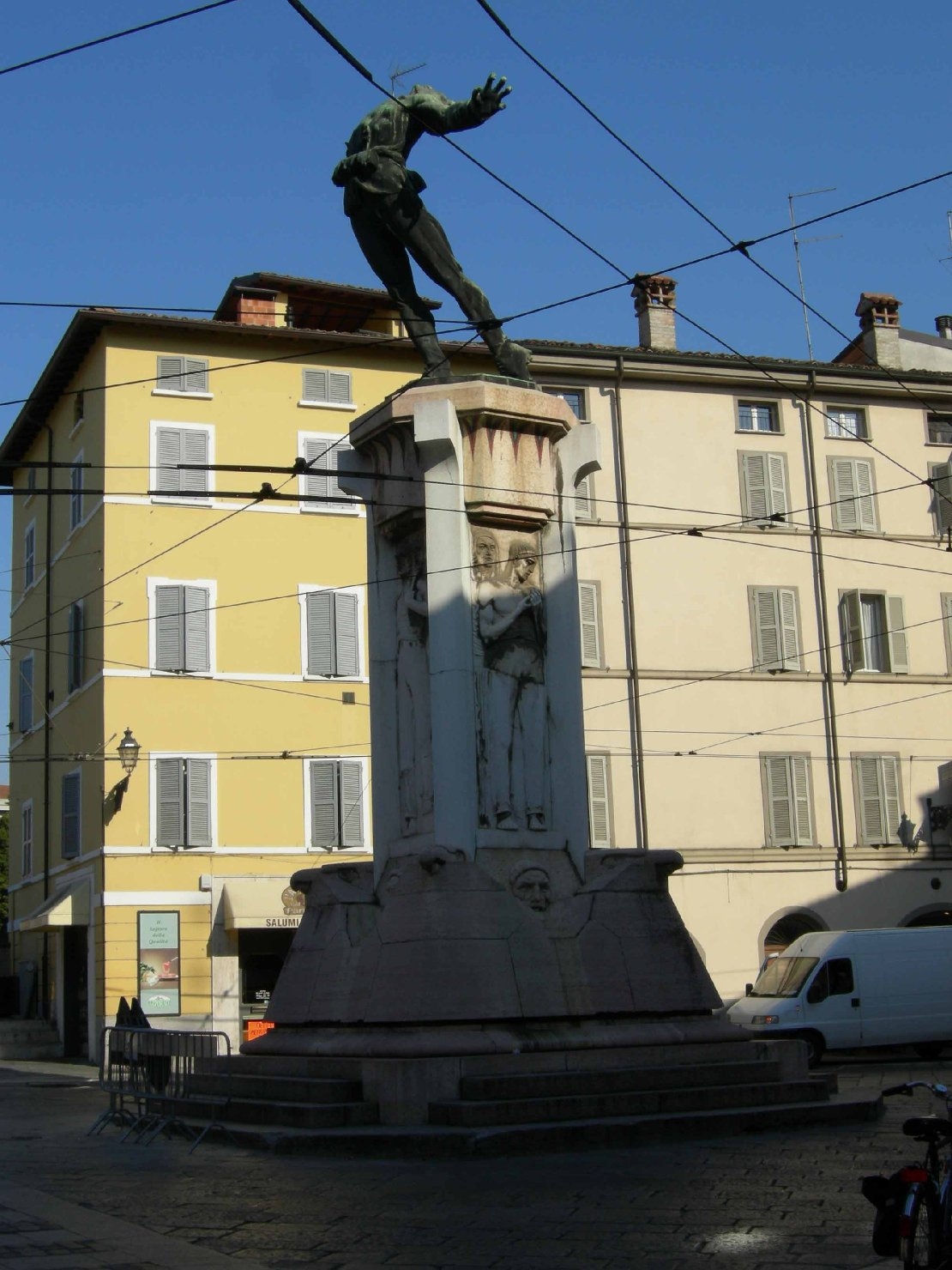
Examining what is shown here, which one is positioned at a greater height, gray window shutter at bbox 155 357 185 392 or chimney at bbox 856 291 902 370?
chimney at bbox 856 291 902 370

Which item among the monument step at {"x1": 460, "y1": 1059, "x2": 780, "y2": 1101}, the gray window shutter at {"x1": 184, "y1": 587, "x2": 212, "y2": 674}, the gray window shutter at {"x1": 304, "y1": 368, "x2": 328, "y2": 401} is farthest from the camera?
the gray window shutter at {"x1": 304, "y1": 368, "x2": 328, "y2": 401}

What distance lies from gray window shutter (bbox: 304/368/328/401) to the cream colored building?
0.19 feet

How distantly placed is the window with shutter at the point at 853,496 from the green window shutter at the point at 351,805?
11831 mm

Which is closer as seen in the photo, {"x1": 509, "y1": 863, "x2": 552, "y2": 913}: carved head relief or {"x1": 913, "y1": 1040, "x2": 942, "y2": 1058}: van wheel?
{"x1": 509, "y1": 863, "x2": 552, "y2": 913}: carved head relief

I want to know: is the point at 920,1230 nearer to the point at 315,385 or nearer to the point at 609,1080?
the point at 609,1080

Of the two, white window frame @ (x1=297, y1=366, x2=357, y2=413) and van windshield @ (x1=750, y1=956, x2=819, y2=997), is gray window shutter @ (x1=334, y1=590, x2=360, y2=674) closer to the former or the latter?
white window frame @ (x1=297, y1=366, x2=357, y2=413)

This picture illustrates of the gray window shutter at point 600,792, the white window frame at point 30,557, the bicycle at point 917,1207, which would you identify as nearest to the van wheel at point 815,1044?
the gray window shutter at point 600,792

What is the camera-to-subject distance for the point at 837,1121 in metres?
12.2

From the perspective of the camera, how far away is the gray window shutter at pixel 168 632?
31.6 metres

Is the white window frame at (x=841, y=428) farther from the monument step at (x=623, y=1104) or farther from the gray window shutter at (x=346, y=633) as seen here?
the monument step at (x=623, y=1104)

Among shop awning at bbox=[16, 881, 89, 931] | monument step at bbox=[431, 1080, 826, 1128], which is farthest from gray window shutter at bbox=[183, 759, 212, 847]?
monument step at bbox=[431, 1080, 826, 1128]

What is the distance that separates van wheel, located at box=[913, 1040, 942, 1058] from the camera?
25.6 m

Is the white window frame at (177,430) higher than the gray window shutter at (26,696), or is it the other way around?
the white window frame at (177,430)

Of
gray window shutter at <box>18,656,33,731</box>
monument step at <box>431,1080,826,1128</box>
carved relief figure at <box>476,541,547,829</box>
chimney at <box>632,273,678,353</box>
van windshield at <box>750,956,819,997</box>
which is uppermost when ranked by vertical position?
chimney at <box>632,273,678,353</box>
